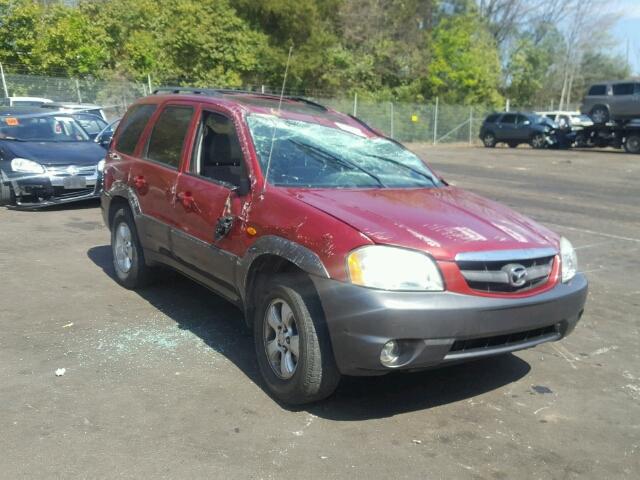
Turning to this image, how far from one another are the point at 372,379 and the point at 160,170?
7.97 ft

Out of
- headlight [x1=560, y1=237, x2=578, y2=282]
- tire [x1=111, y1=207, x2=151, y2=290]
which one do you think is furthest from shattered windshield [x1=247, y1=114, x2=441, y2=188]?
tire [x1=111, y1=207, x2=151, y2=290]

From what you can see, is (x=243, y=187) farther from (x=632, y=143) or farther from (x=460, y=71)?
(x=460, y=71)

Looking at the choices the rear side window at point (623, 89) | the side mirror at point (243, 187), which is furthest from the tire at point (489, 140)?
the side mirror at point (243, 187)

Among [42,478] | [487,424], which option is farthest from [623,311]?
[42,478]

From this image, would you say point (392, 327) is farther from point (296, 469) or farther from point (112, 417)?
point (112, 417)

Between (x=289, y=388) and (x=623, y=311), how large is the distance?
351 cm

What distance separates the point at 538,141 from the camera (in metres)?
31.9

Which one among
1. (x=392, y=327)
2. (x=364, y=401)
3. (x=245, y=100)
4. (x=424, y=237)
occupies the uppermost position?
(x=245, y=100)

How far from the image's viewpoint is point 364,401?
13.5ft

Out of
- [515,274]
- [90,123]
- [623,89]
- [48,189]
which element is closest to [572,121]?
[623,89]

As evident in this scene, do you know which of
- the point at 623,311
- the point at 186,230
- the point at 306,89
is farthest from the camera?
the point at 306,89

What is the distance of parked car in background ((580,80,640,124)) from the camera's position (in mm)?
27125

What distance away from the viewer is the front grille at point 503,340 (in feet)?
12.0

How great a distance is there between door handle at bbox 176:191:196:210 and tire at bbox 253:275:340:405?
1.10 meters
